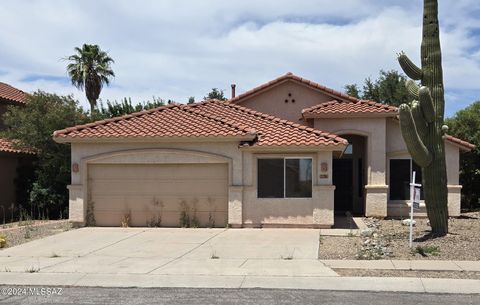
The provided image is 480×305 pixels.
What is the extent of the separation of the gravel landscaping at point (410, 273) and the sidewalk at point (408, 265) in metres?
0.16

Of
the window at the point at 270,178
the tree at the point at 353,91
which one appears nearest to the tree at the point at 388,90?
the tree at the point at 353,91

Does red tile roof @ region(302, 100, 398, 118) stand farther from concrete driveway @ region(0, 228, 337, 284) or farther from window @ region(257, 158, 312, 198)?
concrete driveway @ region(0, 228, 337, 284)

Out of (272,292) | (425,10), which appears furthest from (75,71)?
(272,292)

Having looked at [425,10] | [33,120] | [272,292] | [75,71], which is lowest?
[272,292]

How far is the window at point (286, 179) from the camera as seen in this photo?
17.6 meters

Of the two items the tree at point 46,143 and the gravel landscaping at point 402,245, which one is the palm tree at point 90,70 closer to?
the tree at point 46,143

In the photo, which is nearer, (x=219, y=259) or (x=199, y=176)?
(x=219, y=259)

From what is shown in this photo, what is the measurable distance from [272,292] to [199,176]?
30.9 feet

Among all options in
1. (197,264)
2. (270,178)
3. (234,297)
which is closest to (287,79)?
(270,178)

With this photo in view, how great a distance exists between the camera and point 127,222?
1820 centimetres


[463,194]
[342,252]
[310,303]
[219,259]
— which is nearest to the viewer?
[310,303]

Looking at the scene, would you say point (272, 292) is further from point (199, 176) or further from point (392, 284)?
point (199, 176)

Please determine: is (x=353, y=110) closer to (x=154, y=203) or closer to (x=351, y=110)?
(x=351, y=110)

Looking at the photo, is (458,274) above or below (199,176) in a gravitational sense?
below
